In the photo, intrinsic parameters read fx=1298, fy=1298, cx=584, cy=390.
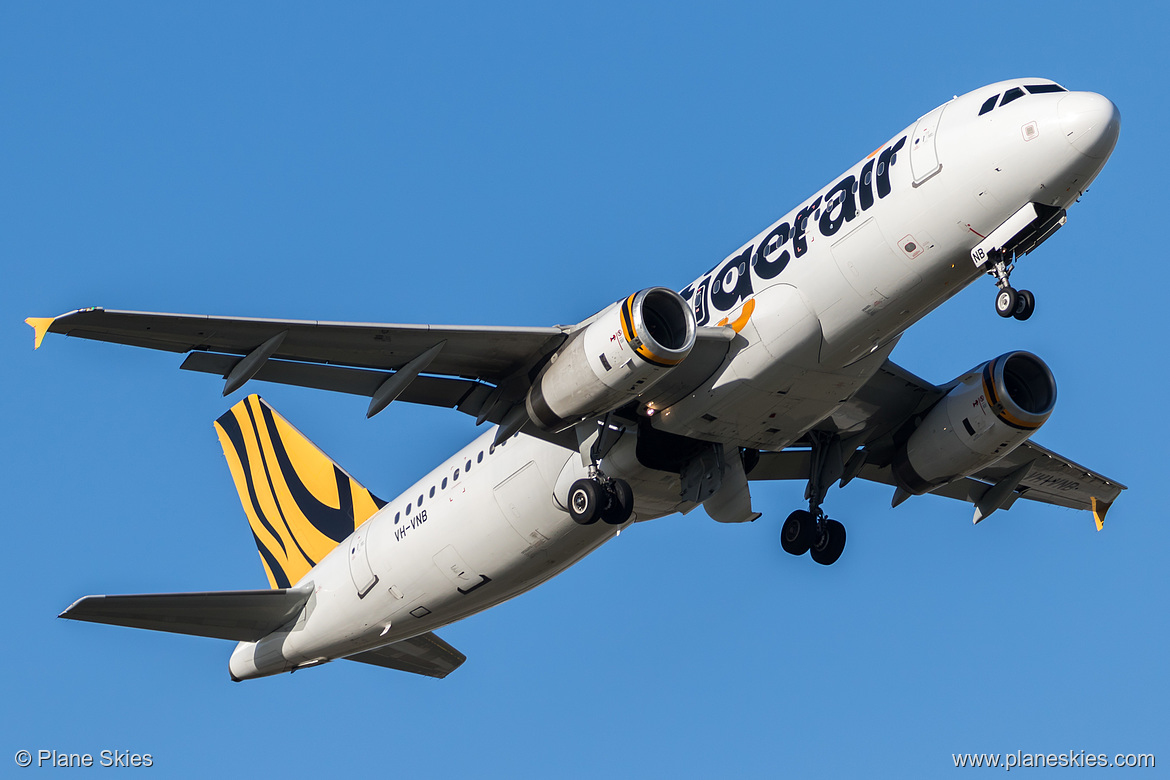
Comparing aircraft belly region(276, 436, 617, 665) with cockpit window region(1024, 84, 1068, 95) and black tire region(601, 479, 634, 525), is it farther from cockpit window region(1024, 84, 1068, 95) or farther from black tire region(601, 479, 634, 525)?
cockpit window region(1024, 84, 1068, 95)

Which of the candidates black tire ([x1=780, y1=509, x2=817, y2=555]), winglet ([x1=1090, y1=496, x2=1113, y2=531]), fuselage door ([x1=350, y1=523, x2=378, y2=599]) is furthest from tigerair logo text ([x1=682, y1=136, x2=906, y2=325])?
winglet ([x1=1090, y1=496, x2=1113, y2=531])

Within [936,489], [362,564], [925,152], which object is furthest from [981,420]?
[362,564]

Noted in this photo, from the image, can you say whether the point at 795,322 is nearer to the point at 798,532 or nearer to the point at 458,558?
the point at 798,532

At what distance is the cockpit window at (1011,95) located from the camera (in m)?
18.3

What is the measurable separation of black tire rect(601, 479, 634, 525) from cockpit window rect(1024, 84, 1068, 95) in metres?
8.59

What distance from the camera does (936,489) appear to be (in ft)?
83.3

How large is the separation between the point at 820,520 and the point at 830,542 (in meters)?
0.46

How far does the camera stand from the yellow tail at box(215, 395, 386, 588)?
28125 mm

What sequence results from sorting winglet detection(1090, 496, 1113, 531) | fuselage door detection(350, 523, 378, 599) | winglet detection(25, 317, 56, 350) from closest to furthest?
1. winglet detection(25, 317, 56, 350)
2. fuselage door detection(350, 523, 378, 599)
3. winglet detection(1090, 496, 1113, 531)

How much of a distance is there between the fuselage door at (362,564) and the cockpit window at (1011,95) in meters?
14.1

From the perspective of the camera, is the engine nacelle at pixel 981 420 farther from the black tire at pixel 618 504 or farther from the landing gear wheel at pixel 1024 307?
the black tire at pixel 618 504

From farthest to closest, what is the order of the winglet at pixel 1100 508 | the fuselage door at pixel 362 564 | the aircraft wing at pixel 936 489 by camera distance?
1. the winglet at pixel 1100 508
2. the fuselage door at pixel 362 564
3. the aircraft wing at pixel 936 489

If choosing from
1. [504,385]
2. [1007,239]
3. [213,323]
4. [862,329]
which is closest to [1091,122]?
[1007,239]

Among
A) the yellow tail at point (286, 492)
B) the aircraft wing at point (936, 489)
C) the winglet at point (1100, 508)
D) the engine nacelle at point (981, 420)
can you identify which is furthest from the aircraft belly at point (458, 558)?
the winglet at point (1100, 508)
